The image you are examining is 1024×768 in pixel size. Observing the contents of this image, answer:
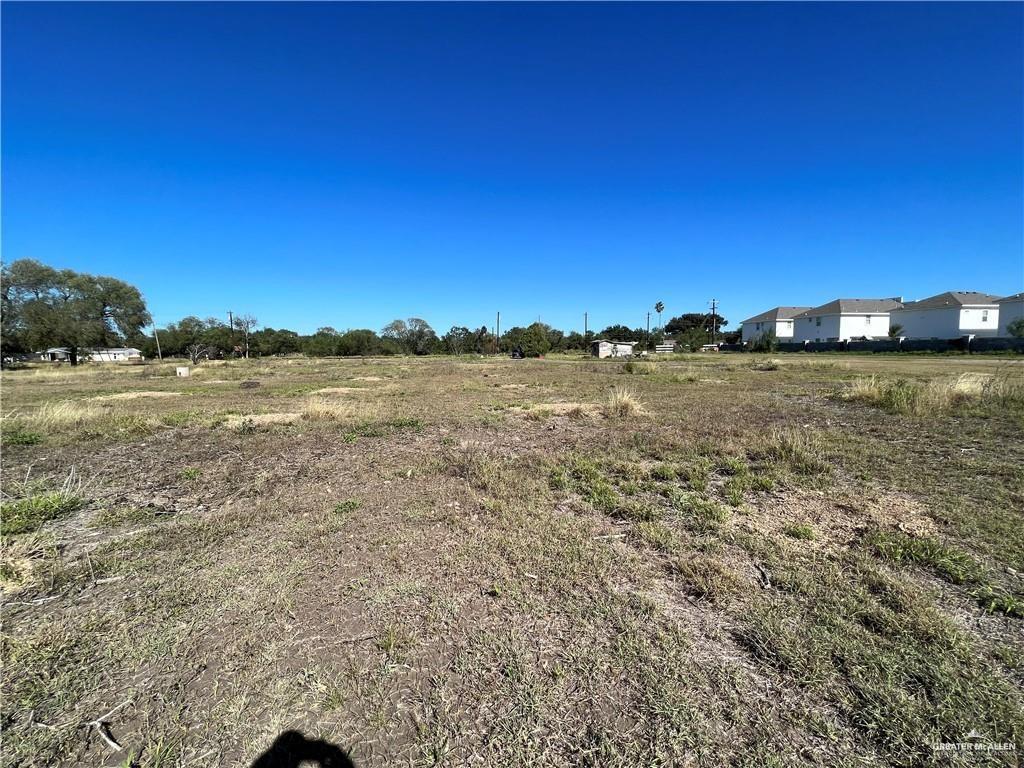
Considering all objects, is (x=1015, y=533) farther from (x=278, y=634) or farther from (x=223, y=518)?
(x=223, y=518)

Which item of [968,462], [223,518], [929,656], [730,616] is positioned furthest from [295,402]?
[968,462]

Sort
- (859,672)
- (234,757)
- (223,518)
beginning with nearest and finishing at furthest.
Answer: (234,757) → (859,672) → (223,518)

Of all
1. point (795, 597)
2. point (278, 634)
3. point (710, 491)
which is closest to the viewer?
point (278, 634)

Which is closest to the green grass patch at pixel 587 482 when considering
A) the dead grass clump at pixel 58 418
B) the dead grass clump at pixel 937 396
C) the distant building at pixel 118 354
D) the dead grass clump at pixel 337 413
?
the dead grass clump at pixel 337 413

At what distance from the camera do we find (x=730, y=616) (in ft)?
8.27

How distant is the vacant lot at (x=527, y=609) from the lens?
5.84ft

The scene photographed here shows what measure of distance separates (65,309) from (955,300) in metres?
105

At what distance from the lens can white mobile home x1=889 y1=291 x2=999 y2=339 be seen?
49.6 metres

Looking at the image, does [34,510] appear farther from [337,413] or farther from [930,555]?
[930,555]

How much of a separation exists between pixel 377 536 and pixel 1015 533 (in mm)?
5544

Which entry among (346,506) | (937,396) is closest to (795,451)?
(346,506)

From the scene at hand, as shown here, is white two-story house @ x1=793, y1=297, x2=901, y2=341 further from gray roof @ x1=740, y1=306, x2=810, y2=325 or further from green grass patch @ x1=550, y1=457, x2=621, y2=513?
green grass patch @ x1=550, y1=457, x2=621, y2=513

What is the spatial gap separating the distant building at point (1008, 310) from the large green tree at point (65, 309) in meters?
104

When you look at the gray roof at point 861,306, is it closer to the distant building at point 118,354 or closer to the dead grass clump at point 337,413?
the dead grass clump at point 337,413
